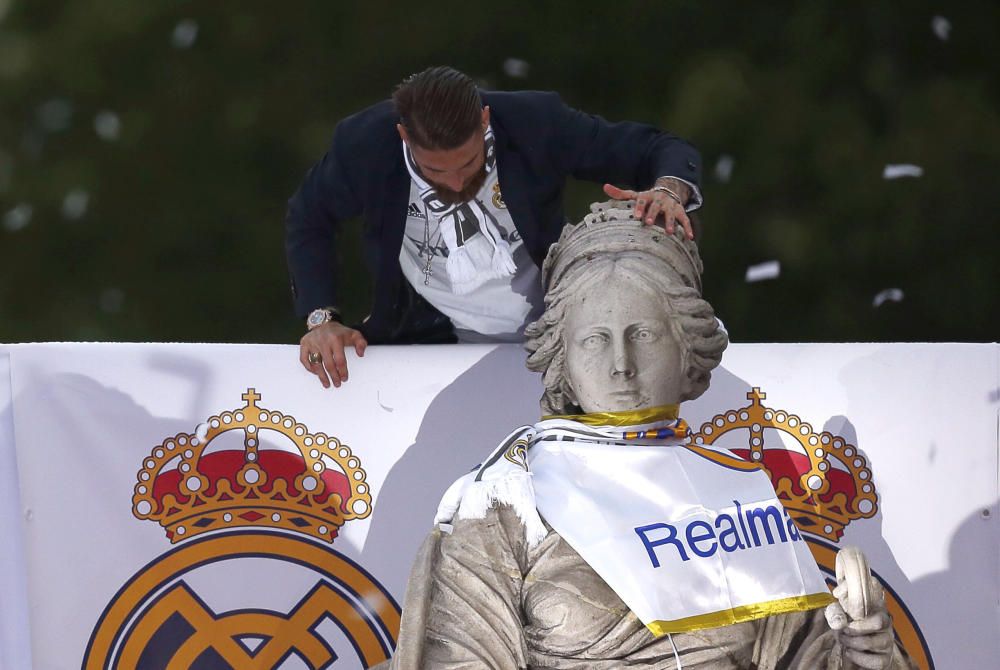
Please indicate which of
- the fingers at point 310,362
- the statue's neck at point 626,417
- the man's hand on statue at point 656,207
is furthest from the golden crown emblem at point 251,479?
the man's hand on statue at point 656,207

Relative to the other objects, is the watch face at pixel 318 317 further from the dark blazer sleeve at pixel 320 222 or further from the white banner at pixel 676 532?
the white banner at pixel 676 532

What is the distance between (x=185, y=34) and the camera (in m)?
6.40

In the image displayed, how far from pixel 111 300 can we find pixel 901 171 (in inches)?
125

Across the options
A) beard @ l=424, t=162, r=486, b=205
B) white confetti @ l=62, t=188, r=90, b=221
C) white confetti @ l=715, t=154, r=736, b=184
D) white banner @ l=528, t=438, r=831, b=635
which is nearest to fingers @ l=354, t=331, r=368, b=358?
beard @ l=424, t=162, r=486, b=205

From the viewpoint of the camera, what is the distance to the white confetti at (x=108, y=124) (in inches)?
253

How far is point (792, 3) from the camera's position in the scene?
20.6ft

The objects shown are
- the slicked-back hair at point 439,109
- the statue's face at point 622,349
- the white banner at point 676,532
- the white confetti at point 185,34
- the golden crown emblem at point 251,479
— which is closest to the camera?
the white banner at point 676,532

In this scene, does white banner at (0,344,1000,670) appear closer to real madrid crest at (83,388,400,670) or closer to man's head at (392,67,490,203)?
real madrid crest at (83,388,400,670)

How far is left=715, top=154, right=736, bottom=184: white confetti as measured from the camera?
246 inches

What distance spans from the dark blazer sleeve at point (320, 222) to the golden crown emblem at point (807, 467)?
112 centimetres

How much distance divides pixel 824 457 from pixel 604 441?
1072mm

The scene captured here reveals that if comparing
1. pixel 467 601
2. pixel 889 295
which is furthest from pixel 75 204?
pixel 467 601

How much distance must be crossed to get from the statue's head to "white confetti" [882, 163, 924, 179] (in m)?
2.66

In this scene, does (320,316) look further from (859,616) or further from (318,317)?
(859,616)
